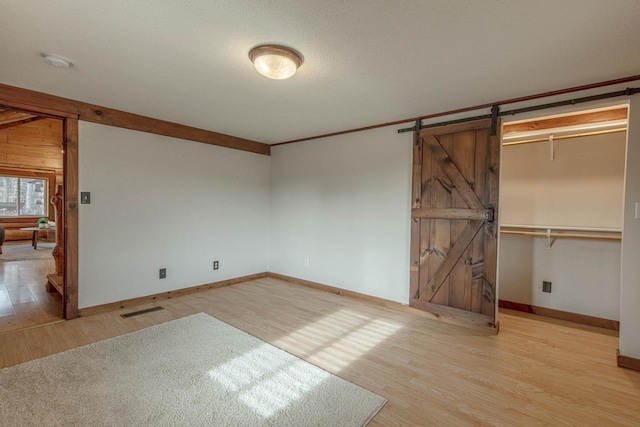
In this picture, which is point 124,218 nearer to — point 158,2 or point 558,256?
point 158,2

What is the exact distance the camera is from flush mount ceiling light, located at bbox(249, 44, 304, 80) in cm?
197

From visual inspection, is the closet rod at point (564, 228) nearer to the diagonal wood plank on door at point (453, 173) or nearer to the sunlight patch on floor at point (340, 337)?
the diagonal wood plank on door at point (453, 173)

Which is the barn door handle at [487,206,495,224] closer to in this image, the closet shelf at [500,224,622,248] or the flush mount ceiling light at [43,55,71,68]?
the closet shelf at [500,224,622,248]

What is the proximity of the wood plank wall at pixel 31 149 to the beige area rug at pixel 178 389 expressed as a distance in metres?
6.57

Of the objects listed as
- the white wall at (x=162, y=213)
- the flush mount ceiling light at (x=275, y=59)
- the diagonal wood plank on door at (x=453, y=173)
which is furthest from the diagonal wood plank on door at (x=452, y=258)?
the white wall at (x=162, y=213)

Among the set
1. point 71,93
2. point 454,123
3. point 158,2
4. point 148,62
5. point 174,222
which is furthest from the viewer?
point 174,222

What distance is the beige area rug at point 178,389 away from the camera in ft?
5.47

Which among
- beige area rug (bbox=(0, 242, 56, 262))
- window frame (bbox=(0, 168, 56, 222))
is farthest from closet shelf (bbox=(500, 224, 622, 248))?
window frame (bbox=(0, 168, 56, 222))

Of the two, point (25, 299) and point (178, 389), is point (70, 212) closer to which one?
point (25, 299)

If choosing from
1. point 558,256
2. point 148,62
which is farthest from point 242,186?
point 558,256

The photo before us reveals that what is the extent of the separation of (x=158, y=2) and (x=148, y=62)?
78cm

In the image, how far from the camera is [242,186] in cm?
477

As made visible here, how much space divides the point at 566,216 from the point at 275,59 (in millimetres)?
3675

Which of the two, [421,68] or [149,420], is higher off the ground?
[421,68]
